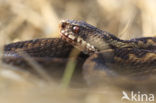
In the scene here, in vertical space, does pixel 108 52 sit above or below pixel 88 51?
below

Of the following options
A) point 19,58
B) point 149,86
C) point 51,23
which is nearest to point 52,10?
point 51,23

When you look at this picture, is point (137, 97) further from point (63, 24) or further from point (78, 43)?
point (63, 24)

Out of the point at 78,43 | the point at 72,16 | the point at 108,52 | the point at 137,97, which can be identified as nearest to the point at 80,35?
the point at 78,43

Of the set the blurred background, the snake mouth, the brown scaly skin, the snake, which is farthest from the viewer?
the blurred background

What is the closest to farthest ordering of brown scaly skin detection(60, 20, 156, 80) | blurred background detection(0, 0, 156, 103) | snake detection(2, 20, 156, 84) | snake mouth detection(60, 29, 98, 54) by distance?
→ brown scaly skin detection(60, 20, 156, 80)
snake detection(2, 20, 156, 84)
snake mouth detection(60, 29, 98, 54)
blurred background detection(0, 0, 156, 103)

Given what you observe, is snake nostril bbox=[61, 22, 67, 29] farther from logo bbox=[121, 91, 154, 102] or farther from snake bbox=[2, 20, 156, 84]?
logo bbox=[121, 91, 154, 102]

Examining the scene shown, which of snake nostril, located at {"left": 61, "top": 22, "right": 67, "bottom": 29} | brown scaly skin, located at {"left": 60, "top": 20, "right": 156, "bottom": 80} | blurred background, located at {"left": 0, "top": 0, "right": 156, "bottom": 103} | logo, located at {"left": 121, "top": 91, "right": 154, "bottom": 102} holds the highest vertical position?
blurred background, located at {"left": 0, "top": 0, "right": 156, "bottom": 103}

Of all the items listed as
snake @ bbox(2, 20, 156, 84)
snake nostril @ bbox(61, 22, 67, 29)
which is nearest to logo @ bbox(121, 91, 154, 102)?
snake @ bbox(2, 20, 156, 84)

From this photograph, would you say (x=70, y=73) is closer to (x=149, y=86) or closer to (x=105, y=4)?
(x=149, y=86)
